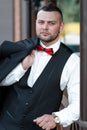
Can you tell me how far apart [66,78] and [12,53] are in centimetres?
48

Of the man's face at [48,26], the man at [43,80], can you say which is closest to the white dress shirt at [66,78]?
the man at [43,80]

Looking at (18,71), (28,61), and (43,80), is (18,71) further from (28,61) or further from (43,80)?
(43,80)

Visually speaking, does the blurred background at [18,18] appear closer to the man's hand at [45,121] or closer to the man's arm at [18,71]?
the man's arm at [18,71]

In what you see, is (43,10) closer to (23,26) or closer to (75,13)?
(23,26)

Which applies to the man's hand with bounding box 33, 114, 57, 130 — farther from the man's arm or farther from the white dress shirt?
the man's arm

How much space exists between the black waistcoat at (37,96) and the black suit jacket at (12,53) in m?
0.11

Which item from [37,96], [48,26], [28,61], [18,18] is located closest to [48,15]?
[48,26]

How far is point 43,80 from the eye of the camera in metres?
3.55

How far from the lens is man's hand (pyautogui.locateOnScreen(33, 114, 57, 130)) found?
11.0 ft

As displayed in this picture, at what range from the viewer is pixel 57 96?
3564 mm

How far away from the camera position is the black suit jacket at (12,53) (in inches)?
143

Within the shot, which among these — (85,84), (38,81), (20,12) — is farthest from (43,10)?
(20,12)

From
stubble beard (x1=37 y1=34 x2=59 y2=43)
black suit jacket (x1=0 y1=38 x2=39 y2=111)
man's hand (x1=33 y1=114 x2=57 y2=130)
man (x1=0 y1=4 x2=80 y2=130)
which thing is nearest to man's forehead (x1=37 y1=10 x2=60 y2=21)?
man (x1=0 y1=4 x2=80 y2=130)

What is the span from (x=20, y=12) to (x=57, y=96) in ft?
15.6
